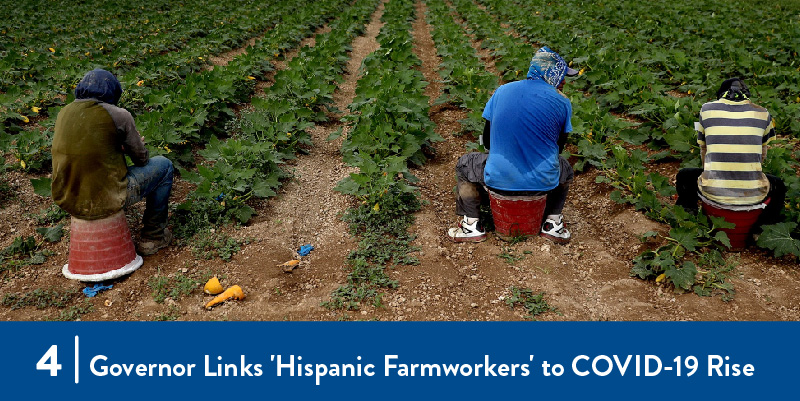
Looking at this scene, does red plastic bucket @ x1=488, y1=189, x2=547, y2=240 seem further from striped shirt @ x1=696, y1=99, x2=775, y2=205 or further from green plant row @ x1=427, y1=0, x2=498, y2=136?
green plant row @ x1=427, y1=0, x2=498, y2=136

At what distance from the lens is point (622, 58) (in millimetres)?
9375

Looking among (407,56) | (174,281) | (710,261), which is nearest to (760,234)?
(710,261)

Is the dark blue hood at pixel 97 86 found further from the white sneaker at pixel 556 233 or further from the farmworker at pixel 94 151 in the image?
the white sneaker at pixel 556 233

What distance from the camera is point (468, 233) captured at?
464 centimetres

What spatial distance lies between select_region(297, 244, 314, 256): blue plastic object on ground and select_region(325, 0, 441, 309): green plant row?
366mm

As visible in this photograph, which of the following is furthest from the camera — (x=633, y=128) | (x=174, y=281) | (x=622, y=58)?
(x=622, y=58)

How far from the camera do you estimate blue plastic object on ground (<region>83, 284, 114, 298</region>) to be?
Answer: 3.95 meters

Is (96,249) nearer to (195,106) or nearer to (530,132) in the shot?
(195,106)

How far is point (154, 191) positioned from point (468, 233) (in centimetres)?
238

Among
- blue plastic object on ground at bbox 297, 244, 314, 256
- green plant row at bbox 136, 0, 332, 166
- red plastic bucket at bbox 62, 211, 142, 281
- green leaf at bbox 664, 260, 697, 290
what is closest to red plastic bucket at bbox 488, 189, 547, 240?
green leaf at bbox 664, 260, 697, 290

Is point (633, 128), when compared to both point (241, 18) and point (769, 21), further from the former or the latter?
point (241, 18)

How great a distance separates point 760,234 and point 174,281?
421 cm

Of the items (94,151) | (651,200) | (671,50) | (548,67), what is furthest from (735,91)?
(671,50)

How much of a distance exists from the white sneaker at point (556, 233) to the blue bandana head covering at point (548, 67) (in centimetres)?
108
